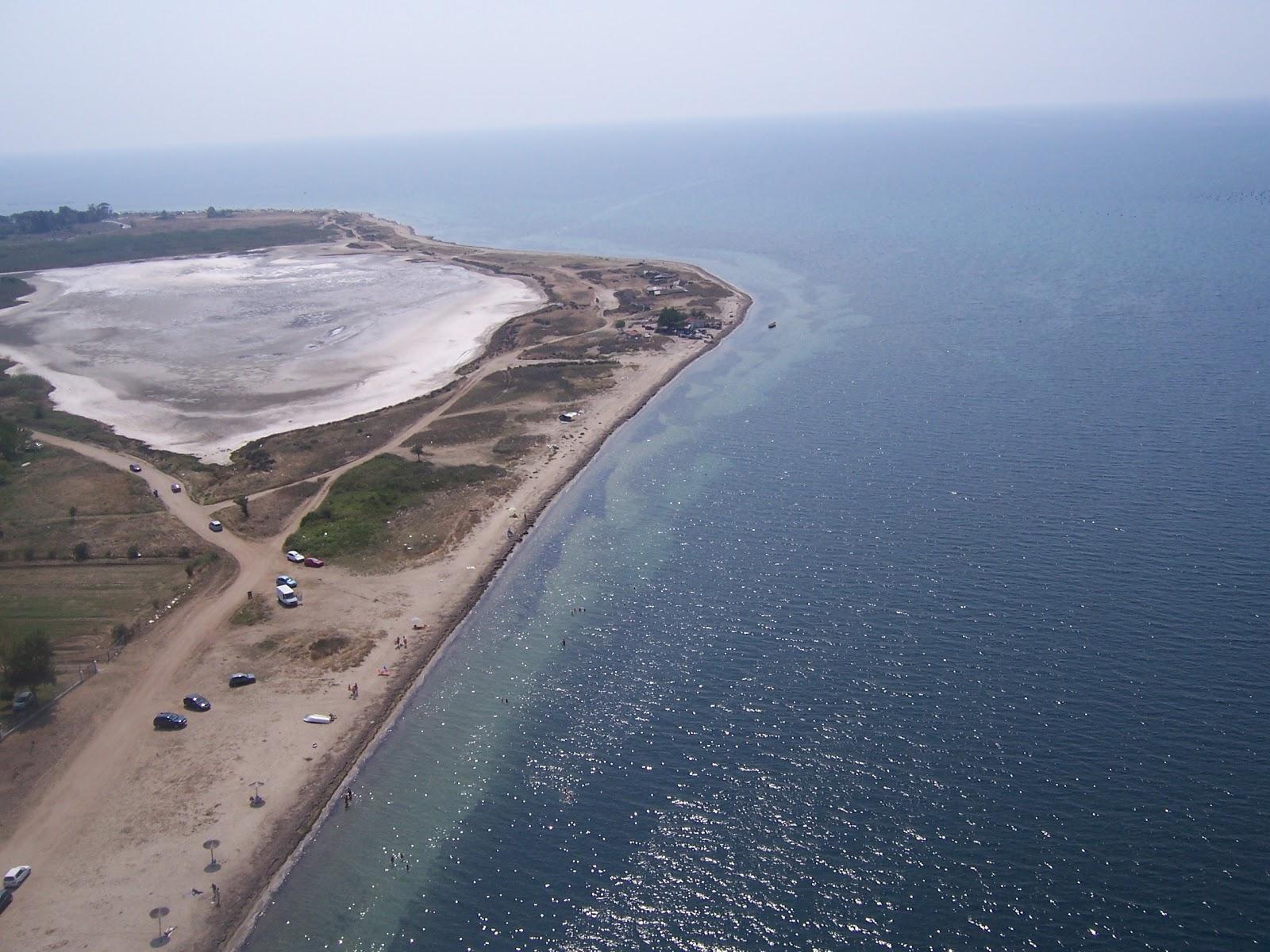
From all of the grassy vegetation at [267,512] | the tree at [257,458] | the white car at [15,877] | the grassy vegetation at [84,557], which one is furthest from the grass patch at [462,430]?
the white car at [15,877]

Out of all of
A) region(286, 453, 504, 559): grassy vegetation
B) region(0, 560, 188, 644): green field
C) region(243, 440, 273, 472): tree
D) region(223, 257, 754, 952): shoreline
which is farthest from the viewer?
region(243, 440, 273, 472): tree

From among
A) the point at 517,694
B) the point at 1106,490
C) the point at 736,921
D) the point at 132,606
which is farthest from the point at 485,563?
the point at 1106,490

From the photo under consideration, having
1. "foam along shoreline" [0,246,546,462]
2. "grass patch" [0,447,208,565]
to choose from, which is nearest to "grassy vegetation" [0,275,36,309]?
"foam along shoreline" [0,246,546,462]

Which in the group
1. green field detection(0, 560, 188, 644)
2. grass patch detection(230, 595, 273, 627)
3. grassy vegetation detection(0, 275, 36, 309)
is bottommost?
grass patch detection(230, 595, 273, 627)

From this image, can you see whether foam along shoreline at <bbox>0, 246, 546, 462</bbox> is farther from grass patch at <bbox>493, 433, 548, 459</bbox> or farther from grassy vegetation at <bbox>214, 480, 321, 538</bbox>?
grass patch at <bbox>493, 433, 548, 459</bbox>

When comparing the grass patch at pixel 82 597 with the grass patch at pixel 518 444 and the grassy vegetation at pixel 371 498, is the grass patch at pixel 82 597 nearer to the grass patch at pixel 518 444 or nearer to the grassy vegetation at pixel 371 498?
the grassy vegetation at pixel 371 498

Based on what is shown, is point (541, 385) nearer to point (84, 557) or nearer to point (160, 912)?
point (84, 557)
